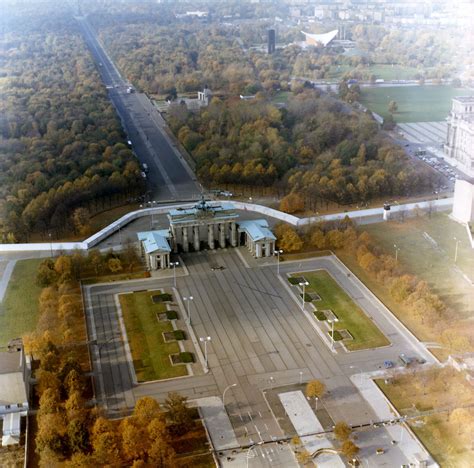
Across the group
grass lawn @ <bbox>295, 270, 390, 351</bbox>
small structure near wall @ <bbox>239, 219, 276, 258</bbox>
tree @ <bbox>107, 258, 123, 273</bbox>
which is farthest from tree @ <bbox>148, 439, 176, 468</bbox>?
small structure near wall @ <bbox>239, 219, 276, 258</bbox>

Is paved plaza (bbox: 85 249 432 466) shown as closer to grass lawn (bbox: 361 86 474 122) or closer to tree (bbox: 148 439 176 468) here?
tree (bbox: 148 439 176 468)

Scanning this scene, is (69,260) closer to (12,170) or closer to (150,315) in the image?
(150,315)

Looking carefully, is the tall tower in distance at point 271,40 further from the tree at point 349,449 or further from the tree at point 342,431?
the tree at point 349,449

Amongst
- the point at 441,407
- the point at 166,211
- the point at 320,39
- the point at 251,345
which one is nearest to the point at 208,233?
the point at 166,211

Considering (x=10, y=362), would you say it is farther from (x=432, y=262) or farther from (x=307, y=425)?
(x=432, y=262)

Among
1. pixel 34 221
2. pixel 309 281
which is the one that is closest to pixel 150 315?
pixel 309 281
